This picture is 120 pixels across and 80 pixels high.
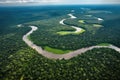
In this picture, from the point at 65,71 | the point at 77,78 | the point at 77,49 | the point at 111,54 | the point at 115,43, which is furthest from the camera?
the point at 115,43

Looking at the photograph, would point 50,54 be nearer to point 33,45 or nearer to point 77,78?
point 33,45

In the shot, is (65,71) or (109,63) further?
(109,63)

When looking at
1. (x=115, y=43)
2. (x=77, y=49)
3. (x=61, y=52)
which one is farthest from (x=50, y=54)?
(x=115, y=43)

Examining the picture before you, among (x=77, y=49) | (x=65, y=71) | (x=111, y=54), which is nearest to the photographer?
(x=65, y=71)

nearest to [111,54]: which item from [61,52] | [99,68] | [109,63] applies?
[109,63]

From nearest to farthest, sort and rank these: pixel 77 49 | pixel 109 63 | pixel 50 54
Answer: pixel 109 63 → pixel 50 54 → pixel 77 49

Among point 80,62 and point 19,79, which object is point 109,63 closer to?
point 80,62

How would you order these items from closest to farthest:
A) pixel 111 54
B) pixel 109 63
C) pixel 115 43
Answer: pixel 109 63
pixel 111 54
pixel 115 43

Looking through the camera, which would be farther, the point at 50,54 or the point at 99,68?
the point at 50,54
